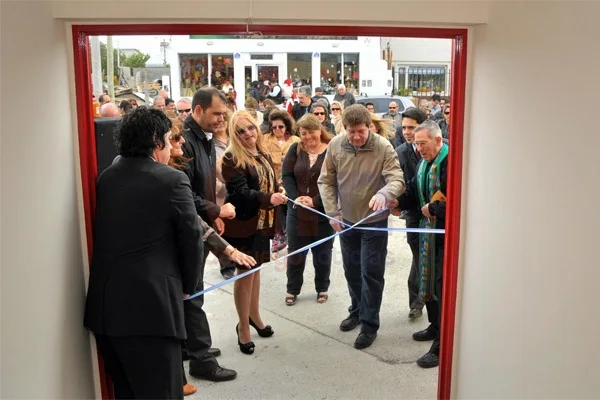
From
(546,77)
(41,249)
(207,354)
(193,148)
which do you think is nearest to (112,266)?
(41,249)

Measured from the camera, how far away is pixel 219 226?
2.87 m

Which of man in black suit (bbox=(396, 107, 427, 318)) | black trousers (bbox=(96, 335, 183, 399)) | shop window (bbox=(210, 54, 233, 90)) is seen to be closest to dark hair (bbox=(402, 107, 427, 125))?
man in black suit (bbox=(396, 107, 427, 318))

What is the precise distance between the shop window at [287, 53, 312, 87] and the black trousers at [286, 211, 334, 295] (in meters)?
0.70

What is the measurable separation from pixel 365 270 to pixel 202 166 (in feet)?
3.72

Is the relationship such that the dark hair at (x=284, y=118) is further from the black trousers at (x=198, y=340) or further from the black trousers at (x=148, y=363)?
the black trousers at (x=148, y=363)

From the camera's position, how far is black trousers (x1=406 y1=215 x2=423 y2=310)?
10.5ft

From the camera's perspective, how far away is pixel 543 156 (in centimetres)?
196

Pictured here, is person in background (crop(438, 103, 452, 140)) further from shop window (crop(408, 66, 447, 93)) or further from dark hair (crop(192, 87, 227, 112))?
dark hair (crop(192, 87, 227, 112))

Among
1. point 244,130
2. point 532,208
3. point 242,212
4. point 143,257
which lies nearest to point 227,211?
point 242,212

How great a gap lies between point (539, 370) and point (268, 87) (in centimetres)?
175

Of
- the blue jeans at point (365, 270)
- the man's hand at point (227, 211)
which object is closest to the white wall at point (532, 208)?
the blue jeans at point (365, 270)

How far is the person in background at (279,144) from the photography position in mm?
2973

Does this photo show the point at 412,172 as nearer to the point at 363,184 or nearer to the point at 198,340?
the point at 363,184

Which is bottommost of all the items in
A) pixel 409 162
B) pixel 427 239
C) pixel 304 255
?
pixel 304 255
